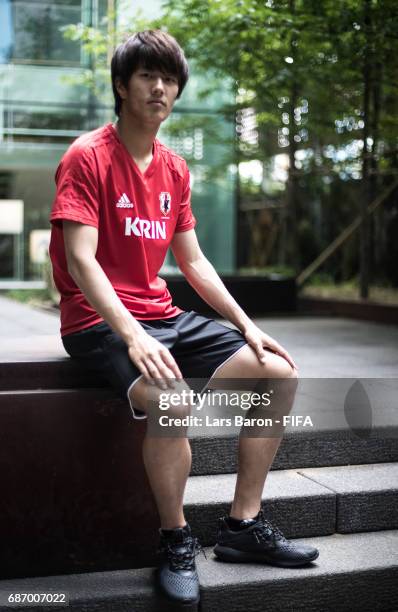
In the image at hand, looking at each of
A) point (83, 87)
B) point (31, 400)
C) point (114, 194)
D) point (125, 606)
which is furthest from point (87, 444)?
point (83, 87)

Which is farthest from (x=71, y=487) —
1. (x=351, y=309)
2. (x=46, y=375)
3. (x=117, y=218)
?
(x=351, y=309)

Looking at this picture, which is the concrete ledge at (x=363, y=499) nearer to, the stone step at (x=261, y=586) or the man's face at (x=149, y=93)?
the stone step at (x=261, y=586)

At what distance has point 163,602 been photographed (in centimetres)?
283

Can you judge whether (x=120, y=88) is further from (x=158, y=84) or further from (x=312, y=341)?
(x=312, y=341)

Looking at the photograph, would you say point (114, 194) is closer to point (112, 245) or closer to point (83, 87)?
point (112, 245)

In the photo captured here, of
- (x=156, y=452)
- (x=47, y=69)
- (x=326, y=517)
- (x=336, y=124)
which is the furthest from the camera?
(x=47, y=69)

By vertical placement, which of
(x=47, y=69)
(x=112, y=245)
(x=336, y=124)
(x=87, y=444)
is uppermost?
(x=47, y=69)

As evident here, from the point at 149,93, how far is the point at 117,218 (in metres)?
0.44

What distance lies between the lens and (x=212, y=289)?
3168 mm

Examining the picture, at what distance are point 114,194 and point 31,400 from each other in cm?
76

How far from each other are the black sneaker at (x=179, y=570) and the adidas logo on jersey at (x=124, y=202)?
1.09m

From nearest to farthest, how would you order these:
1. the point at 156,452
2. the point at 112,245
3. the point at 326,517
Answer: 1. the point at 156,452
2. the point at 112,245
3. the point at 326,517

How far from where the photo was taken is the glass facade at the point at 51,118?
1146 cm

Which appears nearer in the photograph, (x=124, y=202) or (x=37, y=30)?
(x=124, y=202)
